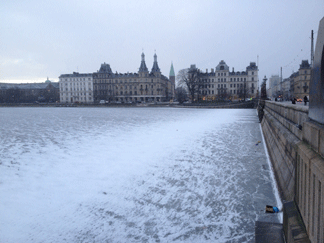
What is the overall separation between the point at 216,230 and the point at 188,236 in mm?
703

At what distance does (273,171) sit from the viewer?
10.2 metres

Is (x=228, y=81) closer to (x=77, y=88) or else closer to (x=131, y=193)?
(x=77, y=88)

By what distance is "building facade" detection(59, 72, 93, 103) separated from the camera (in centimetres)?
12462

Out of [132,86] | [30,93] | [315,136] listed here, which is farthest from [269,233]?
[30,93]

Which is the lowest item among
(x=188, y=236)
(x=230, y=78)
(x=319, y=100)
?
(x=188, y=236)

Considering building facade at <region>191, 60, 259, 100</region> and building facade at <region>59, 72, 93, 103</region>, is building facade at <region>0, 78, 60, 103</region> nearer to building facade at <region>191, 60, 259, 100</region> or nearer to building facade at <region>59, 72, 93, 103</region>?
building facade at <region>59, 72, 93, 103</region>

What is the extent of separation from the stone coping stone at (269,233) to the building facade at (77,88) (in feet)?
404

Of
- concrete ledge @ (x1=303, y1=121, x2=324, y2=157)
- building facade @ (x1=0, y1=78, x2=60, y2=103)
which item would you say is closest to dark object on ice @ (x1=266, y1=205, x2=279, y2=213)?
concrete ledge @ (x1=303, y1=121, x2=324, y2=157)

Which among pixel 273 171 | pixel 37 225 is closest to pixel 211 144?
pixel 273 171

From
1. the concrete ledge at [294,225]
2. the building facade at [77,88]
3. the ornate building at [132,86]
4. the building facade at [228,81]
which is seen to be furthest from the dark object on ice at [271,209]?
the building facade at [77,88]

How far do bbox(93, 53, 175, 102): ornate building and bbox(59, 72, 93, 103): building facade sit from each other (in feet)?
20.7

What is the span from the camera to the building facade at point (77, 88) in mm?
124625

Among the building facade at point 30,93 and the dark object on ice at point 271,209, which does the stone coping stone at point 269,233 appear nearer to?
the dark object on ice at point 271,209

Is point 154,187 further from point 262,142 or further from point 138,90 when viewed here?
point 138,90
